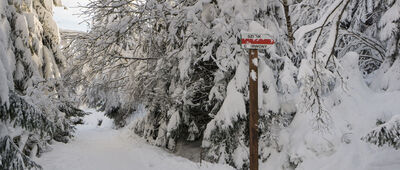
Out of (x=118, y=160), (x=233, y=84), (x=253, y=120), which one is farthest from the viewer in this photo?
(x=118, y=160)

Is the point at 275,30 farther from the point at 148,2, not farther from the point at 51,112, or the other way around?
the point at 51,112

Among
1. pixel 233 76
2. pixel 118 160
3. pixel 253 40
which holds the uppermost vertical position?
pixel 253 40

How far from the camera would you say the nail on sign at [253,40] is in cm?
333

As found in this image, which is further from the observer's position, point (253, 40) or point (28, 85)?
point (28, 85)

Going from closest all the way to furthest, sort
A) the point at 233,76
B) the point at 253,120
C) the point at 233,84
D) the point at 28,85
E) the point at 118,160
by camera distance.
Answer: the point at 253,120 < the point at 233,84 < the point at 233,76 < the point at 118,160 < the point at 28,85

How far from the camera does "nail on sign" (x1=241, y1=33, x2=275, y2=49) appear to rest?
3.33 meters

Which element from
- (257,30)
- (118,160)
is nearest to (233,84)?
(257,30)

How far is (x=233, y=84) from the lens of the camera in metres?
5.90

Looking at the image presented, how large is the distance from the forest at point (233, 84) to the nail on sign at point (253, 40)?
0.66 feet

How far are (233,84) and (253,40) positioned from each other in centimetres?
260

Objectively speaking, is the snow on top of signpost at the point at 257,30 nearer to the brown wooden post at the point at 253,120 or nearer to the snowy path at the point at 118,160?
the brown wooden post at the point at 253,120

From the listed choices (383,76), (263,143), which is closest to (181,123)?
(263,143)

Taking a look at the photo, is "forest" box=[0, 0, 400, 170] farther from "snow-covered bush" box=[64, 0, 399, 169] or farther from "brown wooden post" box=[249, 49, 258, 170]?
"brown wooden post" box=[249, 49, 258, 170]

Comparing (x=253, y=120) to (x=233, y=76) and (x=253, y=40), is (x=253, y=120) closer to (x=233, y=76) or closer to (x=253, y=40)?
(x=253, y=40)
